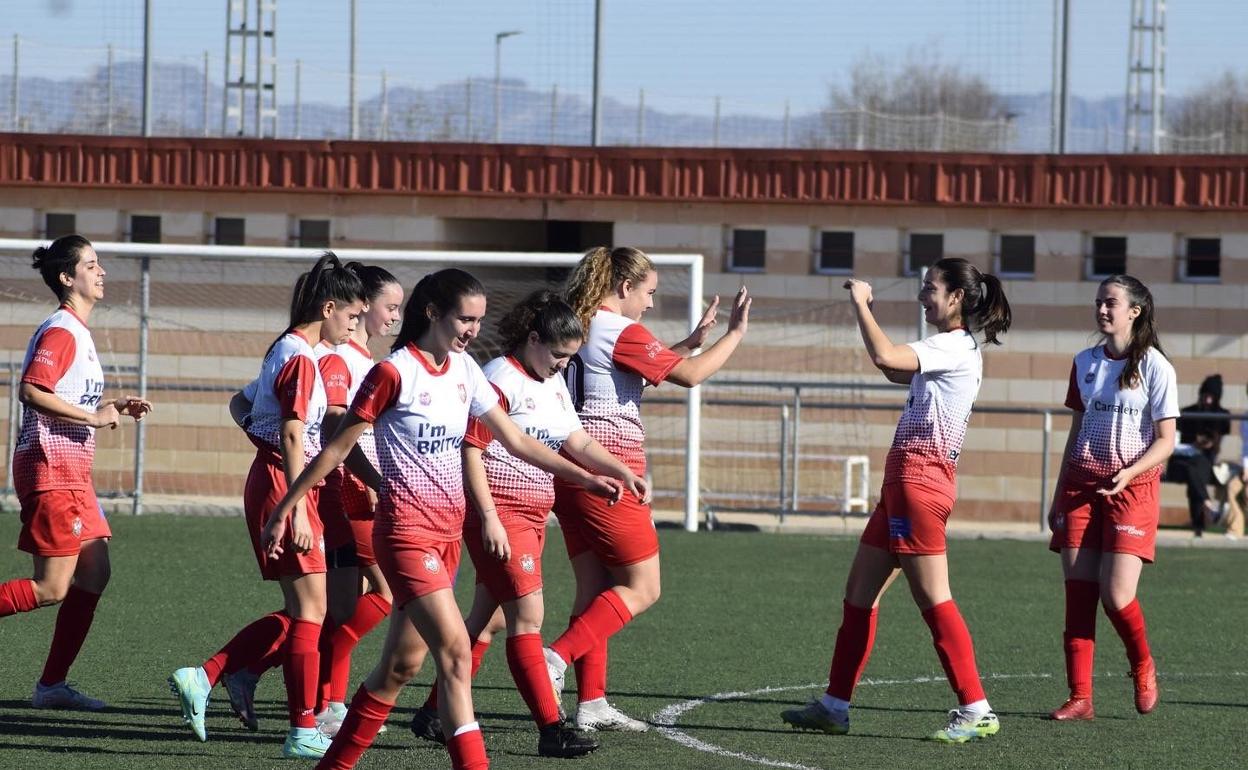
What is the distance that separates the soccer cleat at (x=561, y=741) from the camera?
6453mm

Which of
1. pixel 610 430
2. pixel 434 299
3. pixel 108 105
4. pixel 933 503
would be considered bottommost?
pixel 933 503

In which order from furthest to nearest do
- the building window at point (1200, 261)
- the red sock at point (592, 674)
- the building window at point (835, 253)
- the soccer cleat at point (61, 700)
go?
the building window at point (835, 253) < the building window at point (1200, 261) < the soccer cleat at point (61, 700) < the red sock at point (592, 674)

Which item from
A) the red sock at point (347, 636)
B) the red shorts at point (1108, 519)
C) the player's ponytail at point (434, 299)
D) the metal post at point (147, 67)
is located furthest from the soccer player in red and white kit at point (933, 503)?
the metal post at point (147, 67)

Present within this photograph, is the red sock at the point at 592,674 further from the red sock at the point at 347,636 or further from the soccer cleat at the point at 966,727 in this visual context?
the soccer cleat at the point at 966,727

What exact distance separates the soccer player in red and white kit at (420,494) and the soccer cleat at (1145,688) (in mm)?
3460

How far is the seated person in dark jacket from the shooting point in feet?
58.1

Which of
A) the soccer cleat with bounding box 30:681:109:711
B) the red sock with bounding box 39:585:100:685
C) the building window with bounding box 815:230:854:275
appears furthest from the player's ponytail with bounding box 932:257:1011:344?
the building window with bounding box 815:230:854:275

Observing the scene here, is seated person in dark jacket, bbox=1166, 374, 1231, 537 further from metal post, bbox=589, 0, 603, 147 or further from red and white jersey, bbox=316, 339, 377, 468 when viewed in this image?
red and white jersey, bbox=316, 339, 377, 468

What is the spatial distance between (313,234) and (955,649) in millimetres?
16939

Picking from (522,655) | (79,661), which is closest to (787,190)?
(79,661)

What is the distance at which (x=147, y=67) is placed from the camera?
22.3m

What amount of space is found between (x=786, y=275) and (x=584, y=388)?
1567cm

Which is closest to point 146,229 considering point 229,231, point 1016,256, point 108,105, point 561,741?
point 229,231

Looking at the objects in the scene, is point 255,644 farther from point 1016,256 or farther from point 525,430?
point 1016,256
